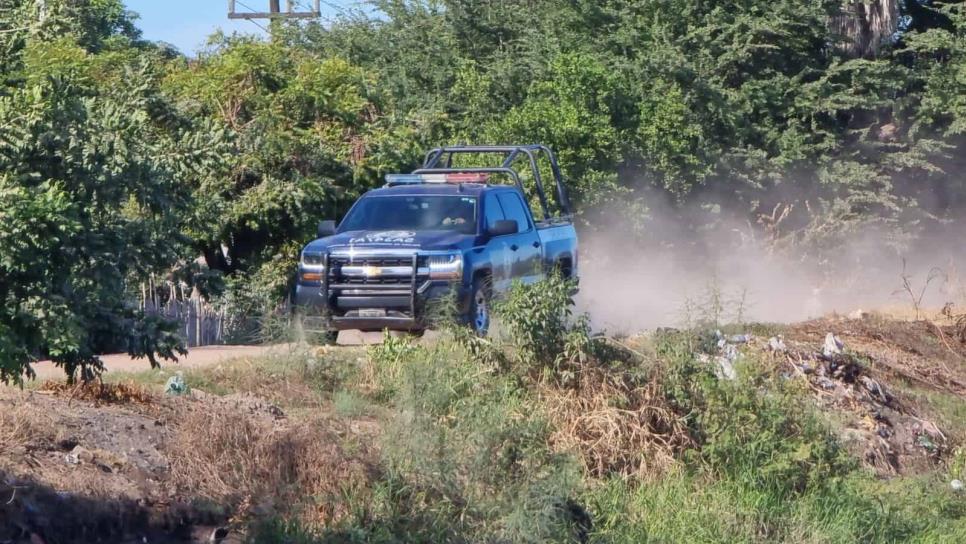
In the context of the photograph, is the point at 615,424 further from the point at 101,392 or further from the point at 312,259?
the point at 312,259

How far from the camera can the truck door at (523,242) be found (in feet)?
49.8

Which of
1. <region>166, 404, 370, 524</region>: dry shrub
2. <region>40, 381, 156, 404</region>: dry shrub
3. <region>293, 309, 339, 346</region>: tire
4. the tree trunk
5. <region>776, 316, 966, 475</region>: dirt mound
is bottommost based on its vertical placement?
<region>776, 316, 966, 475</region>: dirt mound

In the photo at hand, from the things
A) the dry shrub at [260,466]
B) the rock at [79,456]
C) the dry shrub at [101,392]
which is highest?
the dry shrub at [101,392]

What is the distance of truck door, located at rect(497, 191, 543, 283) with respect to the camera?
1518 cm

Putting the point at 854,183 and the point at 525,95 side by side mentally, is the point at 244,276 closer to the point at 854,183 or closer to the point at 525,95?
the point at 525,95

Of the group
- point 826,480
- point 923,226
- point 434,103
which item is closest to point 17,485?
point 826,480

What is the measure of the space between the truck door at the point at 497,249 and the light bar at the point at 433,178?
947 millimetres

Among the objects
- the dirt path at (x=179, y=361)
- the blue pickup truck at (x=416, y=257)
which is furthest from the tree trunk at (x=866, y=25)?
the dirt path at (x=179, y=361)

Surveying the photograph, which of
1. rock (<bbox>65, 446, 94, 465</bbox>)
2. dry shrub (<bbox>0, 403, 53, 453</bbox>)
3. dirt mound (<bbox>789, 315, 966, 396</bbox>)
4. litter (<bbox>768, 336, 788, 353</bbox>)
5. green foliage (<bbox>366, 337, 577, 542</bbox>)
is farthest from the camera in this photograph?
dirt mound (<bbox>789, 315, 966, 396</bbox>)

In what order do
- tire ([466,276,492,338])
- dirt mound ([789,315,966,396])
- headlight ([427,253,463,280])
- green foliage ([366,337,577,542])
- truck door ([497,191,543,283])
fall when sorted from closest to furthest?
1. green foliage ([366,337,577,542])
2. headlight ([427,253,463,280])
3. tire ([466,276,492,338])
4. truck door ([497,191,543,283])
5. dirt mound ([789,315,966,396])

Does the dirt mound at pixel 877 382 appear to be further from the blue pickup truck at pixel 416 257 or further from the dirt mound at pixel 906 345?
the blue pickup truck at pixel 416 257

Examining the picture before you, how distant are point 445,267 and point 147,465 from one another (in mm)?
5479

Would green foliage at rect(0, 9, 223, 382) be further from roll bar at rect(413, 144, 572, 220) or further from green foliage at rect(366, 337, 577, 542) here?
roll bar at rect(413, 144, 572, 220)

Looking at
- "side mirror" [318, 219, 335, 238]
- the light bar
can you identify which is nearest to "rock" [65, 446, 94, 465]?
"side mirror" [318, 219, 335, 238]
